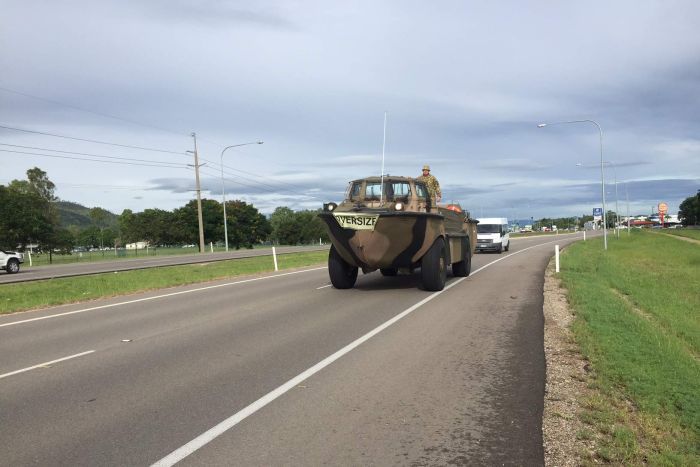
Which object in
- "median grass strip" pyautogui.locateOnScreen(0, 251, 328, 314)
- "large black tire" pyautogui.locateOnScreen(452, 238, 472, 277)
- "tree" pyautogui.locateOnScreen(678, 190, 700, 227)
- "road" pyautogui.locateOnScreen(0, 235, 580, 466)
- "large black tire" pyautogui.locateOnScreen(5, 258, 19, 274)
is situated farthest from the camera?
"tree" pyautogui.locateOnScreen(678, 190, 700, 227)

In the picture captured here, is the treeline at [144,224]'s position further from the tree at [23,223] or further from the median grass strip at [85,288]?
the median grass strip at [85,288]

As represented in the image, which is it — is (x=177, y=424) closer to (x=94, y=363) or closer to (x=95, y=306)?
(x=94, y=363)

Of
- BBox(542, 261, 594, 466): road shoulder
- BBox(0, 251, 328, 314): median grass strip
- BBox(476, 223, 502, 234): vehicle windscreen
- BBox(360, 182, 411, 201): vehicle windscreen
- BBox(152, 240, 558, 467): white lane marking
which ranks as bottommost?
BBox(542, 261, 594, 466): road shoulder

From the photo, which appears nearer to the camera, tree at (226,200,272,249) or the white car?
the white car

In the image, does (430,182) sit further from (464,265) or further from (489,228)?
(489,228)

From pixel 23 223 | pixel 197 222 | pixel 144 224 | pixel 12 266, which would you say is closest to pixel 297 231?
pixel 144 224

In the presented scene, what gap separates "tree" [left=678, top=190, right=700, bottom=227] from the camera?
138812mm

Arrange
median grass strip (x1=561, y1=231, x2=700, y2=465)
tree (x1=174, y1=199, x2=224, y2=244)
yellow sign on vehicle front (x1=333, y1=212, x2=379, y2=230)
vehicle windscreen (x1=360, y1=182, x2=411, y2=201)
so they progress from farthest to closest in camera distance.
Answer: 1. tree (x1=174, y1=199, x2=224, y2=244)
2. vehicle windscreen (x1=360, y1=182, x2=411, y2=201)
3. yellow sign on vehicle front (x1=333, y1=212, x2=379, y2=230)
4. median grass strip (x1=561, y1=231, x2=700, y2=465)

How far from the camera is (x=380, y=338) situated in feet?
26.5

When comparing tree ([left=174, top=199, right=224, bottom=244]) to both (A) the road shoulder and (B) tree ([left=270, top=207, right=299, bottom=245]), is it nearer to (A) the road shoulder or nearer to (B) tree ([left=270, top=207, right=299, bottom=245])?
(B) tree ([left=270, top=207, right=299, bottom=245])

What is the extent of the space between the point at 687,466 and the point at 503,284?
38.6 feet

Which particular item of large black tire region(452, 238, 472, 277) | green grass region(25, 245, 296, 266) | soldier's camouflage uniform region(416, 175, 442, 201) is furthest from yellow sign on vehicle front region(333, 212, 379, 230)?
green grass region(25, 245, 296, 266)

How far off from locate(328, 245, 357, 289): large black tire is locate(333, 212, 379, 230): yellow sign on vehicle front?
1620 millimetres

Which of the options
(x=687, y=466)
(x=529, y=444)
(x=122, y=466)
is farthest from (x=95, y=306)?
(x=687, y=466)
